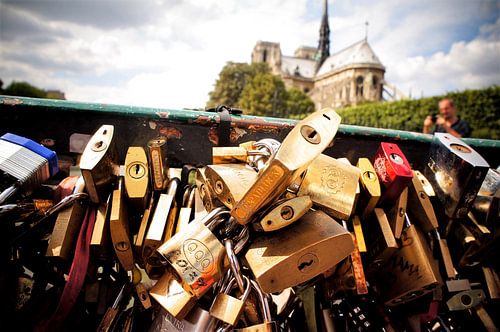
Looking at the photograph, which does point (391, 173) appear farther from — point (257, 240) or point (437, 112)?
point (437, 112)

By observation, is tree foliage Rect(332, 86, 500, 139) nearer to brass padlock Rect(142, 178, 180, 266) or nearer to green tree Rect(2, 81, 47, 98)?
brass padlock Rect(142, 178, 180, 266)

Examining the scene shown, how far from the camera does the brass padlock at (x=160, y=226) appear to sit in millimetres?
779

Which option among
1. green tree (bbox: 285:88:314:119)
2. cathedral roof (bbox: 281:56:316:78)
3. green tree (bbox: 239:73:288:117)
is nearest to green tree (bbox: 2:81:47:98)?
green tree (bbox: 239:73:288:117)

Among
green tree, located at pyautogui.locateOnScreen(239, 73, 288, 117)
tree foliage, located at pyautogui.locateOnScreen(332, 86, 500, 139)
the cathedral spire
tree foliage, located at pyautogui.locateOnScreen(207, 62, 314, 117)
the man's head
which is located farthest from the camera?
the cathedral spire

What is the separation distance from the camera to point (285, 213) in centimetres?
66

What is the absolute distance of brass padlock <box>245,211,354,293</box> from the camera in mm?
660

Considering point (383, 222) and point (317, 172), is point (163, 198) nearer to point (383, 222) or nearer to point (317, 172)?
point (317, 172)

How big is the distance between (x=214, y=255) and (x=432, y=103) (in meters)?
17.6

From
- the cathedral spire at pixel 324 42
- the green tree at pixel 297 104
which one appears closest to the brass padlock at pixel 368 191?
the green tree at pixel 297 104

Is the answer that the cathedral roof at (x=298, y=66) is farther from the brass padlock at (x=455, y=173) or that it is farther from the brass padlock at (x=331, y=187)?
the brass padlock at (x=331, y=187)

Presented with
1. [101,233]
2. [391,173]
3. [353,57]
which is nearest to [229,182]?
[101,233]

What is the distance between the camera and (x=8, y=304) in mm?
852

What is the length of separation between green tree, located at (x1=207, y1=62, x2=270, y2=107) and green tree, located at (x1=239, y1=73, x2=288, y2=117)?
1094 mm

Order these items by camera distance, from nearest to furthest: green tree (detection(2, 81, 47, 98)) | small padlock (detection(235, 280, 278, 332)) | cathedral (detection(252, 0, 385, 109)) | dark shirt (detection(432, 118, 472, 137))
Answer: small padlock (detection(235, 280, 278, 332))
dark shirt (detection(432, 118, 472, 137))
green tree (detection(2, 81, 47, 98))
cathedral (detection(252, 0, 385, 109))
